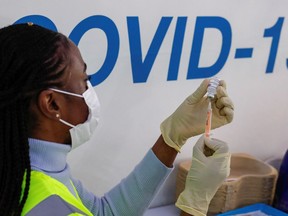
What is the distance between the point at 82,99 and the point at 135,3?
0.58 meters

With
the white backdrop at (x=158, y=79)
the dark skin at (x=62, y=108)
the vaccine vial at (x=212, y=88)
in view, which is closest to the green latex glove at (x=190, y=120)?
the vaccine vial at (x=212, y=88)

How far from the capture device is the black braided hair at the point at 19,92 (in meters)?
0.80

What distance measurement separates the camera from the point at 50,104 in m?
0.85

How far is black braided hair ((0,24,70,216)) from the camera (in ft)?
2.64

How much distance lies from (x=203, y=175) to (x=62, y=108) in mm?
399

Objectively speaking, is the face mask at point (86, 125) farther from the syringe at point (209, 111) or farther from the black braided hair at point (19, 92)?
the syringe at point (209, 111)

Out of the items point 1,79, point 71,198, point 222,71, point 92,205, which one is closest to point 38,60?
point 1,79

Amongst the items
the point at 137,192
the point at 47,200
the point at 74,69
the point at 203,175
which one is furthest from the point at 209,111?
the point at 47,200

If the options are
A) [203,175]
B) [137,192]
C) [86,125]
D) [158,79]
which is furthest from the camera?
[158,79]

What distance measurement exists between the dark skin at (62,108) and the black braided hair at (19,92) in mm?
16

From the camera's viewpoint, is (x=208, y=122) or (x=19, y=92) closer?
(x=19, y=92)

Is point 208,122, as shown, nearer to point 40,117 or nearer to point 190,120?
point 190,120

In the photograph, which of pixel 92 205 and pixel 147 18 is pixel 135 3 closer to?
pixel 147 18

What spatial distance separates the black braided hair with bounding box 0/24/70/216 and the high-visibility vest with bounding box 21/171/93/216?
2cm
